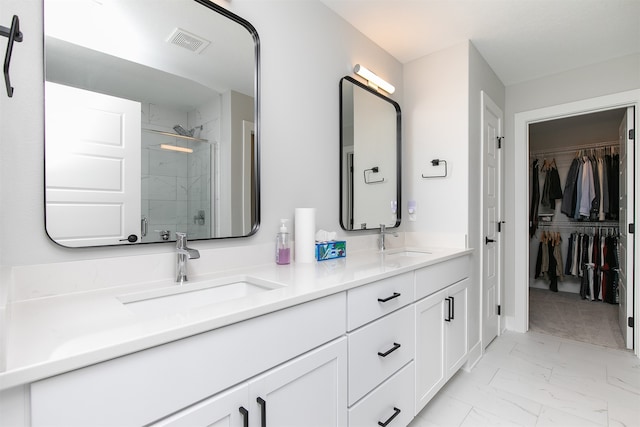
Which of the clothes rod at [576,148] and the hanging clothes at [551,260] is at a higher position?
the clothes rod at [576,148]

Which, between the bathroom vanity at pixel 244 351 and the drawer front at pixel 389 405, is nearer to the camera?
the bathroom vanity at pixel 244 351

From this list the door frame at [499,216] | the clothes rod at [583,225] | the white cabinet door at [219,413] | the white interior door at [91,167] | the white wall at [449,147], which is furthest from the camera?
the clothes rod at [583,225]

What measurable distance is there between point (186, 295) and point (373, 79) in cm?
180

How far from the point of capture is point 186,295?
1105mm

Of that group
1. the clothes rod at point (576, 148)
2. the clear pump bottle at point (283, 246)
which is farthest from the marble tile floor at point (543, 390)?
the clothes rod at point (576, 148)

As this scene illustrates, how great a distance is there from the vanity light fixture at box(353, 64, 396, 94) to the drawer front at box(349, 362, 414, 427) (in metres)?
1.74

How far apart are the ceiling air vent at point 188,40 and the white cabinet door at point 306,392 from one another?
4.09 feet

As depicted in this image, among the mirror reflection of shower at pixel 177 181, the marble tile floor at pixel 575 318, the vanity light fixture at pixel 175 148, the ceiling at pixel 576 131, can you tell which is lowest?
the marble tile floor at pixel 575 318

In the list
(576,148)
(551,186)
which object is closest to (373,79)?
(551,186)

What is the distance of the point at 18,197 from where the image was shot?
88 cm

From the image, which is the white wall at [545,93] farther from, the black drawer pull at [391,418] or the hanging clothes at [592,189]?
the black drawer pull at [391,418]

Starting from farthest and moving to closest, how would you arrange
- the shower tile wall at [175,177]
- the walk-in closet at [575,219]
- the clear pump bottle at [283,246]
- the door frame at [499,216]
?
the walk-in closet at [575,219] < the door frame at [499,216] < the clear pump bottle at [283,246] < the shower tile wall at [175,177]

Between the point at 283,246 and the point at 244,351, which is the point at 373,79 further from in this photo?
the point at 244,351

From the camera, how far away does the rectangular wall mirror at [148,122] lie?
959mm
